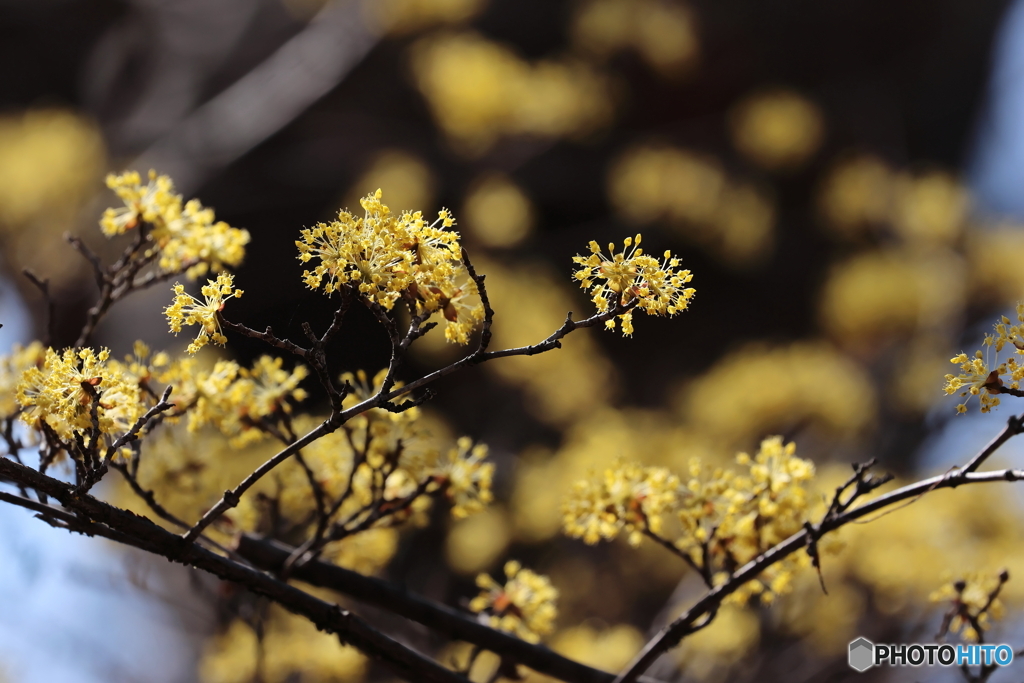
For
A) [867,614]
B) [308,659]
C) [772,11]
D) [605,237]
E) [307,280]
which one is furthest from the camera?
[772,11]

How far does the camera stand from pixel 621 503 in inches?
62.7

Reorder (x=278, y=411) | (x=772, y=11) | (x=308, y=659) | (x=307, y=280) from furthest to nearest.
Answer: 1. (x=772, y=11)
2. (x=308, y=659)
3. (x=278, y=411)
4. (x=307, y=280)

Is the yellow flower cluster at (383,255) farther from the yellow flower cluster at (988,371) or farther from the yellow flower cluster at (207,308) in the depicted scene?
the yellow flower cluster at (988,371)

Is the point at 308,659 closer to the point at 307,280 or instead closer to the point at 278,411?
the point at 278,411

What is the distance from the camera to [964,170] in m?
7.82

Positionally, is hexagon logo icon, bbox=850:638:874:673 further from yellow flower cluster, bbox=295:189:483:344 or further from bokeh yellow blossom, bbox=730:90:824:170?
bokeh yellow blossom, bbox=730:90:824:170

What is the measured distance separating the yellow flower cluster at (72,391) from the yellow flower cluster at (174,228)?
1.17 ft

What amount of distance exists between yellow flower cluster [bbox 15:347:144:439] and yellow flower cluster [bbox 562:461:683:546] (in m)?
0.90

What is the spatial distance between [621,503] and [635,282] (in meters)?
0.62

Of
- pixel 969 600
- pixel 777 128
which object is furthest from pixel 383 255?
pixel 777 128

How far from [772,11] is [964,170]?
2646mm

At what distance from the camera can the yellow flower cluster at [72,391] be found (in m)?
1.17

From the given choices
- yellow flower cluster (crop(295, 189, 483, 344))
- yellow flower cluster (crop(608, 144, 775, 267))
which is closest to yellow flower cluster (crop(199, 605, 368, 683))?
yellow flower cluster (crop(295, 189, 483, 344))

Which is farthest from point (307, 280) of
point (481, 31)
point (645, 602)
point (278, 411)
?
point (481, 31)
